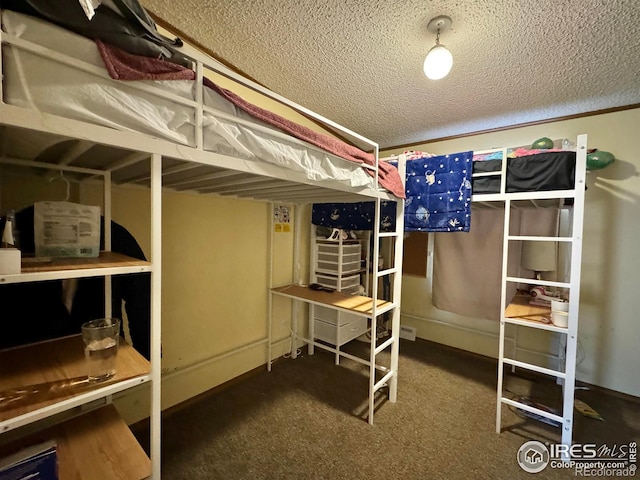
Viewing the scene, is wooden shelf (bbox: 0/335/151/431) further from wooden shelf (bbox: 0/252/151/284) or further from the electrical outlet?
the electrical outlet

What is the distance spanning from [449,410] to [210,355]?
6.52 ft

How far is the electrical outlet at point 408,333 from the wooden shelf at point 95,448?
310 centimetres

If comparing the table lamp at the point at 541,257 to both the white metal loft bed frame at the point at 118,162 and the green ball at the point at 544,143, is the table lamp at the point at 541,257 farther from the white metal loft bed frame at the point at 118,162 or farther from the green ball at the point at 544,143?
the white metal loft bed frame at the point at 118,162

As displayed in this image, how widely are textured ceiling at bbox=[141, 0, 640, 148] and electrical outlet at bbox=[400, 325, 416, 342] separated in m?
2.52

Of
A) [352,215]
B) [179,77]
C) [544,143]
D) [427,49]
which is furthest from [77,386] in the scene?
[544,143]

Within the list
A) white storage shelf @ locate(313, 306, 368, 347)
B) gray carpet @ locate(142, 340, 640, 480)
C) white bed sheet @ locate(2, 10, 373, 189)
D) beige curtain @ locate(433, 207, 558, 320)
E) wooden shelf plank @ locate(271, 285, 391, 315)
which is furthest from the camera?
white storage shelf @ locate(313, 306, 368, 347)

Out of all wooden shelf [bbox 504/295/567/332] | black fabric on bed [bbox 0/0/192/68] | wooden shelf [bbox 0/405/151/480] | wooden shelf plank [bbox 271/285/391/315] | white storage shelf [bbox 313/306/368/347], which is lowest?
white storage shelf [bbox 313/306/368/347]

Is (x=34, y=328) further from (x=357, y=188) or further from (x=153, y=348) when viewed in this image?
(x=357, y=188)

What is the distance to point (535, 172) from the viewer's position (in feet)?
5.84

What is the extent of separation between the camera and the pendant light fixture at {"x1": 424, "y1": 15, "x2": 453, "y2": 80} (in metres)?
1.56

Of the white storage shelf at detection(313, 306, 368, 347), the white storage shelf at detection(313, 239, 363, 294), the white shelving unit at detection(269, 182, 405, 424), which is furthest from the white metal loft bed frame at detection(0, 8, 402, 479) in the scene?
the white storage shelf at detection(313, 306, 368, 347)

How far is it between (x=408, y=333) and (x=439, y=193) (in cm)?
208

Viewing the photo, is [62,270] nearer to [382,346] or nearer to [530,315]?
[382,346]

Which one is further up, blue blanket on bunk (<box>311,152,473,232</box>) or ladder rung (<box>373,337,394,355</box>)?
blue blanket on bunk (<box>311,152,473,232</box>)
